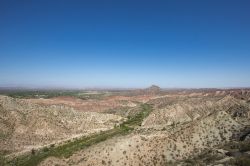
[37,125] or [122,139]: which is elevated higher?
[122,139]

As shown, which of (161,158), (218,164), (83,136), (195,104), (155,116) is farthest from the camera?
(195,104)

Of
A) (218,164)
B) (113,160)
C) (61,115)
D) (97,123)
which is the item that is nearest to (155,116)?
(97,123)

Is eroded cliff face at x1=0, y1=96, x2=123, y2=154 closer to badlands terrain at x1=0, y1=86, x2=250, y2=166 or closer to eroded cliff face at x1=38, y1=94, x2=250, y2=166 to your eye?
badlands terrain at x1=0, y1=86, x2=250, y2=166

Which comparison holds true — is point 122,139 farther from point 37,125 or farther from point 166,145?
point 37,125

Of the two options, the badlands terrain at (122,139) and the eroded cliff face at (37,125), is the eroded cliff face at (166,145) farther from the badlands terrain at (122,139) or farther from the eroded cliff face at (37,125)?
the eroded cliff face at (37,125)

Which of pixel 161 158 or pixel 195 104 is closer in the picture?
pixel 161 158

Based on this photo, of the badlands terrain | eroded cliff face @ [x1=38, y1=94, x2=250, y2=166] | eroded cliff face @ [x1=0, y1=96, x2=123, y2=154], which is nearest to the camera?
the badlands terrain

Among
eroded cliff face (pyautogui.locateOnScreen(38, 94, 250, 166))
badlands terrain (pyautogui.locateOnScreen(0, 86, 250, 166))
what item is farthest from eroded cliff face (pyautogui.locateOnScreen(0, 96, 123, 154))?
eroded cliff face (pyautogui.locateOnScreen(38, 94, 250, 166))

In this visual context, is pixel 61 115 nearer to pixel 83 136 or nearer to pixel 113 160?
pixel 83 136

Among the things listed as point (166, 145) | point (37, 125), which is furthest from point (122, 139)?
point (37, 125)

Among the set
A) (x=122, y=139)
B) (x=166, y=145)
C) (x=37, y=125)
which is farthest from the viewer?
(x=37, y=125)

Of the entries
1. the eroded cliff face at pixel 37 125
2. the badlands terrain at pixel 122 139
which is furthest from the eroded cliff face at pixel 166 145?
the eroded cliff face at pixel 37 125
